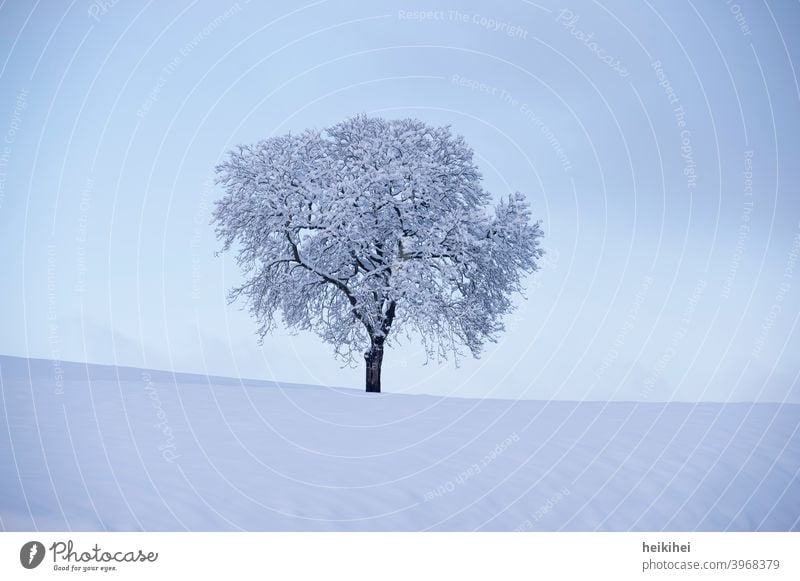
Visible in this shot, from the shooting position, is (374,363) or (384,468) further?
(374,363)

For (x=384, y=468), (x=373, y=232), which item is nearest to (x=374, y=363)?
(x=373, y=232)

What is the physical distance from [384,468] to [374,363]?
11.9 metres

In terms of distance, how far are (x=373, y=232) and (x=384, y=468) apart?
40.5 ft

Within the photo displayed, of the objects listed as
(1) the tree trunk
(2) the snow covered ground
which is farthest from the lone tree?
(2) the snow covered ground

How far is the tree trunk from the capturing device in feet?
63.7

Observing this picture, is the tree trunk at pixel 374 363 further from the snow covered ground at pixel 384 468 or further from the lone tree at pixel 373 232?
the snow covered ground at pixel 384 468

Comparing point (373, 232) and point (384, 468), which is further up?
point (373, 232)

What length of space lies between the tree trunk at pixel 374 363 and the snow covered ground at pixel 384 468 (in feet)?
23.0

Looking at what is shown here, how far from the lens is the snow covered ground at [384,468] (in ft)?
20.2

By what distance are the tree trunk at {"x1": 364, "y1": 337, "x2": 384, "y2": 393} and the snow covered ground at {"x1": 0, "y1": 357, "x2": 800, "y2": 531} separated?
700 cm

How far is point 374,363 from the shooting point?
19594 mm

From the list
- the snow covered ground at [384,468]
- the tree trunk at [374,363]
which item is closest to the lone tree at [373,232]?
the tree trunk at [374,363]

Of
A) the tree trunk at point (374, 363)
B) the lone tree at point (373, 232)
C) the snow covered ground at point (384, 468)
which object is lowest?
the snow covered ground at point (384, 468)

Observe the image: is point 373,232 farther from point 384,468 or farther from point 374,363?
point 384,468
